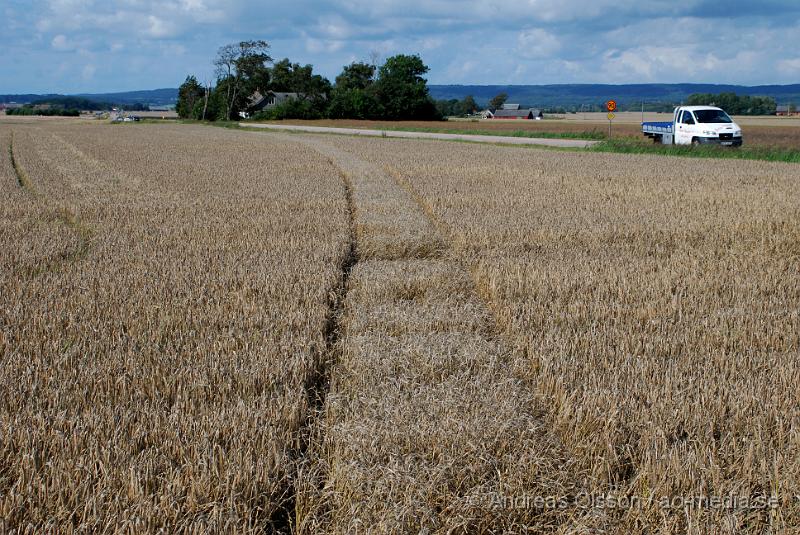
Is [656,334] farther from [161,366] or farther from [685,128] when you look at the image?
[685,128]

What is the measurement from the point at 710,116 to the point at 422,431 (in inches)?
1273

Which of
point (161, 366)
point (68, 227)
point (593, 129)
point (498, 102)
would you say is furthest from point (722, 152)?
point (498, 102)

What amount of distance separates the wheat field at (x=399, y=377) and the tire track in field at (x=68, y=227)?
0.31ft

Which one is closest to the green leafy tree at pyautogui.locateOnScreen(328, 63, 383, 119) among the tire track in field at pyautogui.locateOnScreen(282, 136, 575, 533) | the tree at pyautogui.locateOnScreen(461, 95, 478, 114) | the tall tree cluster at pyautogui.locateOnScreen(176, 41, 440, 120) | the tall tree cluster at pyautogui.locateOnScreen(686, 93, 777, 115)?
the tall tree cluster at pyautogui.locateOnScreen(176, 41, 440, 120)

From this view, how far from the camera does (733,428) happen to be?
14.2 feet

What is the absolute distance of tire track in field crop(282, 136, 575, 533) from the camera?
3523 millimetres

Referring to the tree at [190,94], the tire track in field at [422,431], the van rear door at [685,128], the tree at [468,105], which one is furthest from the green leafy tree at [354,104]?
the tire track in field at [422,431]

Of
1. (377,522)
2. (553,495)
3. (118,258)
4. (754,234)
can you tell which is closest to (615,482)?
(553,495)

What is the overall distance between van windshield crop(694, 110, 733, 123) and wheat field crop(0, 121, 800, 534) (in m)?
22.2

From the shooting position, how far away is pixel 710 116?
3234 centimetres

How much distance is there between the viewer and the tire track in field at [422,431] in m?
3.52

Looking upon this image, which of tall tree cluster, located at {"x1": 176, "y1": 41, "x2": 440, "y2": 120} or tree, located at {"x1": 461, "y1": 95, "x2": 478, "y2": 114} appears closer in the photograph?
tall tree cluster, located at {"x1": 176, "y1": 41, "x2": 440, "y2": 120}

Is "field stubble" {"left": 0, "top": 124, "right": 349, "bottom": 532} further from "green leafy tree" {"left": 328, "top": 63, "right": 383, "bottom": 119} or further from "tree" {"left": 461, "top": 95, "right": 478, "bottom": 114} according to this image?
"tree" {"left": 461, "top": 95, "right": 478, "bottom": 114}

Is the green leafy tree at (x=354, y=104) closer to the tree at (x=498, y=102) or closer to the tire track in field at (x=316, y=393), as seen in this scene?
the tire track in field at (x=316, y=393)
